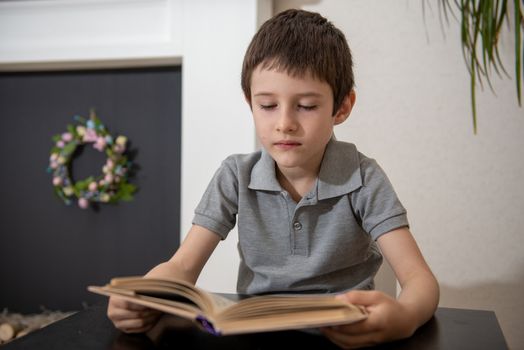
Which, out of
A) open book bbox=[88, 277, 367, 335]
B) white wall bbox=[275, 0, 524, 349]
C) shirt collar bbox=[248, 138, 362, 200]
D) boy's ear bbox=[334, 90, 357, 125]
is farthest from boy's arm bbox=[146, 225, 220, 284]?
white wall bbox=[275, 0, 524, 349]

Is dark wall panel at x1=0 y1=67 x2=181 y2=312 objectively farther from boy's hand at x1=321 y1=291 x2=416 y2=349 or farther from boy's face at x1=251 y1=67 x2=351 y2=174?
boy's hand at x1=321 y1=291 x2=416 y2=349

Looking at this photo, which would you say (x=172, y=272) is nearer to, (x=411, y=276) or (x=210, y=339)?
(x=210, y=339)

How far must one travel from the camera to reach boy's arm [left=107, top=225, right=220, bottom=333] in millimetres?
652

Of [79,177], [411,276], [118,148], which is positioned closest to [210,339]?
[411,276]

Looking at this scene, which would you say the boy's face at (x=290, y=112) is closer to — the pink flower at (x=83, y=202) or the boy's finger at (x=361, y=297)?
the boy's finger at (x=361, y=297)

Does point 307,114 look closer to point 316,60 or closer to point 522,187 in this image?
point 316,60

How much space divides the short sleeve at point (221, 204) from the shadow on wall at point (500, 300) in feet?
3.54

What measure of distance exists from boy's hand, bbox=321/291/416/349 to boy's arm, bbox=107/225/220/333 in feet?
0.83

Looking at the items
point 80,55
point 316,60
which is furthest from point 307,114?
point 80,55

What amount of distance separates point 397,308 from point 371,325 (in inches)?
2.2

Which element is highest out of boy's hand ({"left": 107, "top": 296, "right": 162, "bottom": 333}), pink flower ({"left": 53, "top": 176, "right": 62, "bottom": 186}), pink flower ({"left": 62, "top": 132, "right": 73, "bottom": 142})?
pink flower ({"left": 62, "top": 132, "right": 73, "bottom": 142})

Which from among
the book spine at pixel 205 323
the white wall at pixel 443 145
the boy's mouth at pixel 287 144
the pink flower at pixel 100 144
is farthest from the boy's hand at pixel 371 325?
the pink flower at pixel 100 144

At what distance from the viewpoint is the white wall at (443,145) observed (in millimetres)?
1680

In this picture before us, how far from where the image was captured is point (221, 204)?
1.00m
